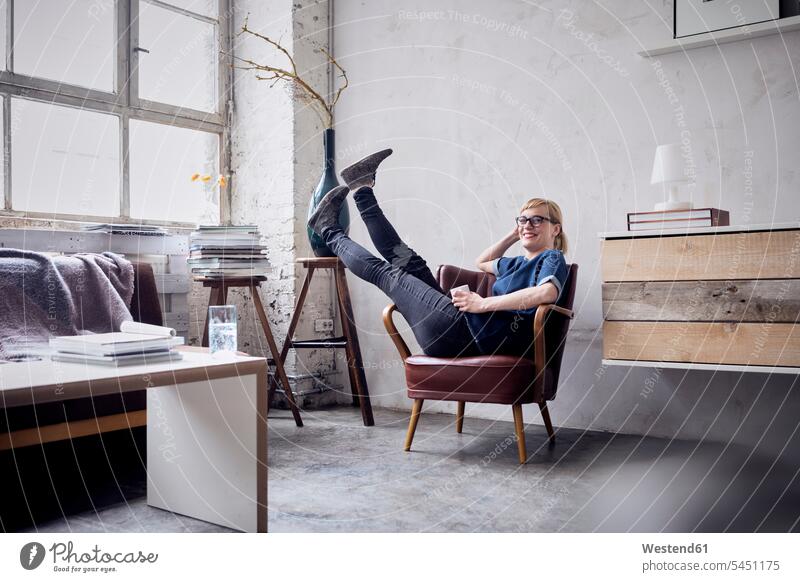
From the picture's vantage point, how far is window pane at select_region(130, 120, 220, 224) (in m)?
3.67

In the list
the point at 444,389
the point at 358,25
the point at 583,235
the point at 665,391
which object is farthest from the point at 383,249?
the point at 358,25

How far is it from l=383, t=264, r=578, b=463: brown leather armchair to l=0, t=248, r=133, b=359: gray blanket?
1.11 m

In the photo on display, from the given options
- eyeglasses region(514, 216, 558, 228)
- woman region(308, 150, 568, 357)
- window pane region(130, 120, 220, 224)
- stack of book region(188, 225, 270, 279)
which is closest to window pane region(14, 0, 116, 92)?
window pane region(130, 120, 220, 224)

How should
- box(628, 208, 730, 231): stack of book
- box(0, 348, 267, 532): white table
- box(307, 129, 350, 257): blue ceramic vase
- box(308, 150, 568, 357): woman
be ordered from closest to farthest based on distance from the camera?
box(0, 348, 267, 532): white table < box(628, 208, 730, 231): stack of book < box(308, 150, 568, 357): woman < box(307, 129, 350, 257): blue ceramic vase

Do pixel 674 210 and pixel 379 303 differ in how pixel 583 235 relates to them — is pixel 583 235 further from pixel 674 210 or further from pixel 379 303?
pixel 379 303

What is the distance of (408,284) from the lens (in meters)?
2.75

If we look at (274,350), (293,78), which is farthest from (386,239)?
(293,78)

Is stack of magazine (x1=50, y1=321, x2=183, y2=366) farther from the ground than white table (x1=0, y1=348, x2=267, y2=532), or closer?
farther from the ground

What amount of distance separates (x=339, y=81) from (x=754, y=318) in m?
2.66

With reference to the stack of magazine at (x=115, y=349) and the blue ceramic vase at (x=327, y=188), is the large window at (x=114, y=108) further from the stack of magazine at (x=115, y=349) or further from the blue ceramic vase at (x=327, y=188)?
the stack of magazine at (x=115, y=349)

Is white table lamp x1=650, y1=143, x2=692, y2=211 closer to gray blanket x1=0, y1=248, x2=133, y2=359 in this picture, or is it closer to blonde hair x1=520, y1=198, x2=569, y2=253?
blonde hair x1=520, y1=198, x2=569, y2=253

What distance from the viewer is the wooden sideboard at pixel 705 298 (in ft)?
7.66

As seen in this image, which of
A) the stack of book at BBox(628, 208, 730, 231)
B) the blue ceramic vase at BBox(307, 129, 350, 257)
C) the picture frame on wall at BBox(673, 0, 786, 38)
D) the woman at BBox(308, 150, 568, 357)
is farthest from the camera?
the blue ceramic vase at BBox(307, 129, 350, 257)

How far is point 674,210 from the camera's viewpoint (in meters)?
2.58
